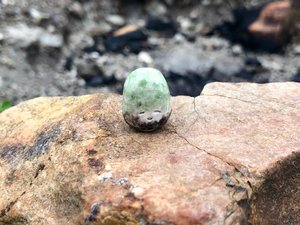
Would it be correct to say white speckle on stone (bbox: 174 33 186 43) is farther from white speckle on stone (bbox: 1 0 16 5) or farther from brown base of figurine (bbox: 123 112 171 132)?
brown base of figurine (bbox: 123 112 171 132)

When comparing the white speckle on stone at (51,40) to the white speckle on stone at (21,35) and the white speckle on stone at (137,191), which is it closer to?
the white speckle on stone at (21,35)

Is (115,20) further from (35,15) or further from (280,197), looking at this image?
(280,197)

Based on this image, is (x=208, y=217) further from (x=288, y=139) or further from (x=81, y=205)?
(x=288, y=139)

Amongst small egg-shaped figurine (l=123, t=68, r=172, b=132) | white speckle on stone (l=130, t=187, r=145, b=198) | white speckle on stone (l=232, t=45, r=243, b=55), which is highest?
small egg-shaped figurine (l=123, t=68, r=172, b=132)

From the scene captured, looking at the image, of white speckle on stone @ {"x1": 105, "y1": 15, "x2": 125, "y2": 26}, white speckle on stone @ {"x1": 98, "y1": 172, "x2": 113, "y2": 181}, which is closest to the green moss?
white speckle on stone @ {"x1": 98, "y1": 172, "x2": 113, "y2": 181}

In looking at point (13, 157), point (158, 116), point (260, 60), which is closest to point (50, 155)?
point (13, 157)

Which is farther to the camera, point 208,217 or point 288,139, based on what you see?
point 288,139

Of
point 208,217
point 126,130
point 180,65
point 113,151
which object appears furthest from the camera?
point 180,65

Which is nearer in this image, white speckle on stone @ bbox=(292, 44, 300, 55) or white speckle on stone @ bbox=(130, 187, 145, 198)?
white speckle on stone @ bbox=(130, 187, 145, 198)
